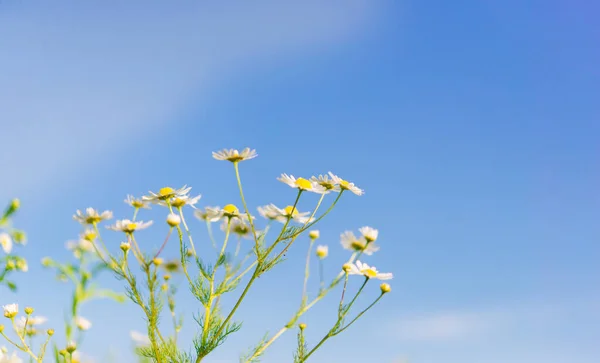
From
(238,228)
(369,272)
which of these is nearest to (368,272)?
(369,272)

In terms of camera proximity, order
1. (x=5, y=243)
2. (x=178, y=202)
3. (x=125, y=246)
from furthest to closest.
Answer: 1. (x=178, y=202)
2. (x=125, y=246)
3. (x=5, y=243)

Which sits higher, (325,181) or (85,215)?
(325,181)

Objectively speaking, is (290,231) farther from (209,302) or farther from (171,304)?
(171,304)

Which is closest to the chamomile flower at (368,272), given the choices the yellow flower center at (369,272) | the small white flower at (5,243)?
the yellow flower center at (369,272)

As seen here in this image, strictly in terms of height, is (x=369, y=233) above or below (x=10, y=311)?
above

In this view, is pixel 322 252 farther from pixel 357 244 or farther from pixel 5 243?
pixel 5 243

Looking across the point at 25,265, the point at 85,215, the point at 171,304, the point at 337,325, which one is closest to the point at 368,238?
the point at 337,325

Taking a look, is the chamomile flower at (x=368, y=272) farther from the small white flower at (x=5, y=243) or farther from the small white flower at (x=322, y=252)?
the small white flower at (x=5, y=243)
